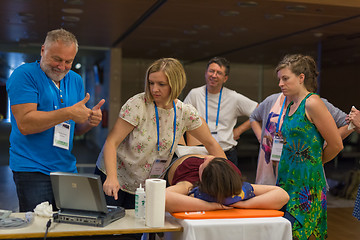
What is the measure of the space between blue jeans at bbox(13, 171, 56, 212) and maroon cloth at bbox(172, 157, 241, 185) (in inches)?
28.3

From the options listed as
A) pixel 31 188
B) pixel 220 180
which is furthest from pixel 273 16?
pixel 31 188

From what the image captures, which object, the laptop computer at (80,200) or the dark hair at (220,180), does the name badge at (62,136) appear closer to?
the laptop computer at (80,200)

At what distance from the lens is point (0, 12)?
227 inches

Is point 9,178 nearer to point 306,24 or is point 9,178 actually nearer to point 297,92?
point 306,24

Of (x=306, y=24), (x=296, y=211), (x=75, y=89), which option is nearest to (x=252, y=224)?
(x=296, y=211)

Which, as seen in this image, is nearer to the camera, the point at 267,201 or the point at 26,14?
the point at 267,201

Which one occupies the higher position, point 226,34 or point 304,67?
point 226,34

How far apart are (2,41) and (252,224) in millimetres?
6886

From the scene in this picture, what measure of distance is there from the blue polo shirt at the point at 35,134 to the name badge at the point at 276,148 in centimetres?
153

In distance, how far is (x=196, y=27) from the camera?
664cm

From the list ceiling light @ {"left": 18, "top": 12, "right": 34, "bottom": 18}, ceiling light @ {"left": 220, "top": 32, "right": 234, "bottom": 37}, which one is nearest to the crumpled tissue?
ceiling light @ {"left": 18, "top": 12, "right": 34, "bottom": 18}

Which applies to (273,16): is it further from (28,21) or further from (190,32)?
(28,21)

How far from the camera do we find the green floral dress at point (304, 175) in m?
2.68

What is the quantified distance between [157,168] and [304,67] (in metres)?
1.20
